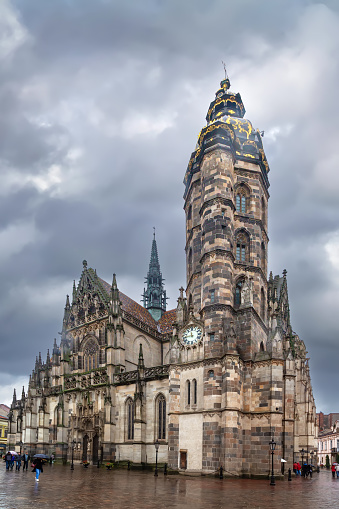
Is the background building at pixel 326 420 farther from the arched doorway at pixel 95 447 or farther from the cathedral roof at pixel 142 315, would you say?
the arched doorway at pixel 95 447

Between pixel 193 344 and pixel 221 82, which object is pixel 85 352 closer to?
pixel 193 344

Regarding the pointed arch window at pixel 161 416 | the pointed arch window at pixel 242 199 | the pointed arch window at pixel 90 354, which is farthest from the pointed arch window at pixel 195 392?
the pointed arch window at pixel 90 354

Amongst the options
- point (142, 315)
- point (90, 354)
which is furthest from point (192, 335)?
point (142, 315)

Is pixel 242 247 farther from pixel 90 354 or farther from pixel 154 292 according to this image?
pixel 154 292

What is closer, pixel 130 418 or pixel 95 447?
pixel 130 418

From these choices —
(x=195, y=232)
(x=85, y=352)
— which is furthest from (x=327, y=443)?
(x=195, y=232)

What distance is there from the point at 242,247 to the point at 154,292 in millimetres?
41445

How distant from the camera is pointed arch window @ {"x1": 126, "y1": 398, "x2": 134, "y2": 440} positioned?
47.1 meters

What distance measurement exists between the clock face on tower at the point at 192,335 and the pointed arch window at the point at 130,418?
38.5 feet

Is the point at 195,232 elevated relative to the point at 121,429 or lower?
elevated

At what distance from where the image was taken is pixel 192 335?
130 feet

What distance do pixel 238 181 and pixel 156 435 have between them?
2524cm

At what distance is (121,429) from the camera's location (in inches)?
1876

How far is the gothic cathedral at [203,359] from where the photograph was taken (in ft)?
120
